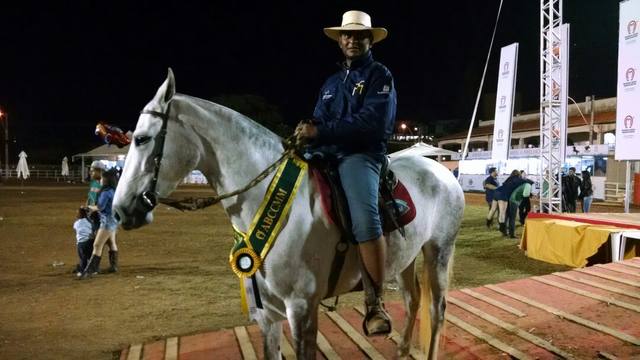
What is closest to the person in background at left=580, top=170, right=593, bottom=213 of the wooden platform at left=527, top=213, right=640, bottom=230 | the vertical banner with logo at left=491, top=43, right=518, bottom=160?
the vertical banner with logo at left=491, top=43, right=518, bottom=160

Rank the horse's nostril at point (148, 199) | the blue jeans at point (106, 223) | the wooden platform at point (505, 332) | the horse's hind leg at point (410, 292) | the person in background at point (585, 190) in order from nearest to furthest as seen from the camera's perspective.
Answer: the horse's nostril at point (148, 199), the wooden platform at point (505, 332), the horse's hind leg at point (410, 292), the blue jeans at point (106, 223), the person in background at point (585, 190)

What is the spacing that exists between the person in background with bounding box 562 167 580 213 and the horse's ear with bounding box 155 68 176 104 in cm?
1810

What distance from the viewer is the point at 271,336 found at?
3193 millimetres

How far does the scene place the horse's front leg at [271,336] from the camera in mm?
3176

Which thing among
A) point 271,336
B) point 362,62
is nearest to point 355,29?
point 362,62

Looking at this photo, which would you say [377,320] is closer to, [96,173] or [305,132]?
[305,132]

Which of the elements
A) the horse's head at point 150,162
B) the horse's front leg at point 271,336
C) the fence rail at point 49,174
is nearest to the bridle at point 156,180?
the horse's head at point 150,162

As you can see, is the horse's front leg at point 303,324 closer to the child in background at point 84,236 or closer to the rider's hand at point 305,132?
the rider's hand at point 305,132

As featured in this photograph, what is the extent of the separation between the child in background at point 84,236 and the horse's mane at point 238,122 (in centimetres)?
727

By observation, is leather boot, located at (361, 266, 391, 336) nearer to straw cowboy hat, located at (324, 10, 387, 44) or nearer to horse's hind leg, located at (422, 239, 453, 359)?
horse's hind leg, located at (422, 239, 453, 359)

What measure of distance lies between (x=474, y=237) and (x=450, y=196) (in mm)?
11088

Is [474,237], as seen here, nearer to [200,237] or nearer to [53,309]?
[200,237]

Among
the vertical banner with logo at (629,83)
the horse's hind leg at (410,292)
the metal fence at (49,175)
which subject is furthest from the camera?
the metal fence at (49,175)

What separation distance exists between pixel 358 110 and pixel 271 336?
1.64 meters
